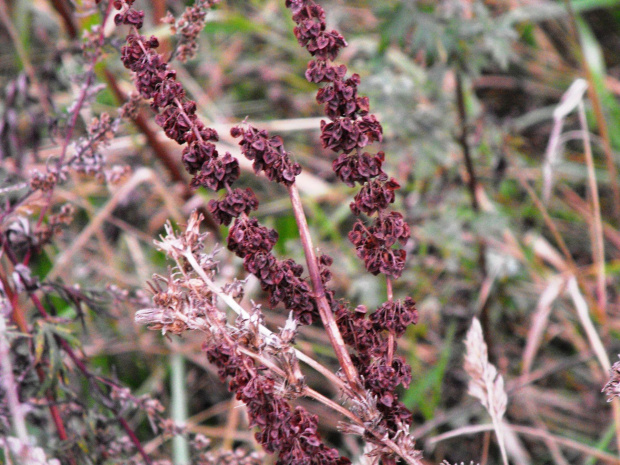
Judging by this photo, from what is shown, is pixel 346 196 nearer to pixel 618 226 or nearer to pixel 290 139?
pixel 290 139

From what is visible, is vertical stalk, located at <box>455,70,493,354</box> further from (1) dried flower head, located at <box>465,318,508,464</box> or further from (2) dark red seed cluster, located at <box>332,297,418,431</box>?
(2) dark red seed cluster, located at <box>332,297,418,431</box>

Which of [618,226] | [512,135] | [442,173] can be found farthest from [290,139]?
[618,226]

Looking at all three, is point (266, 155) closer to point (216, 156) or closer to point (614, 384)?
point (216, 156)

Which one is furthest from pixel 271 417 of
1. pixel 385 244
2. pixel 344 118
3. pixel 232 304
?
pixel 344 118

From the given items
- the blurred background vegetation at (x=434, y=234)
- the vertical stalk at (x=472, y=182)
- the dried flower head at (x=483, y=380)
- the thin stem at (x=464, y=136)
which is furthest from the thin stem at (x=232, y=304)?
the thin stem at (x=464, y=136)

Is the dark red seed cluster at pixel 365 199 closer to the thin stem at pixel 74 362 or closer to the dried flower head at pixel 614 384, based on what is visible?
the dried flower head at pixel 614 384

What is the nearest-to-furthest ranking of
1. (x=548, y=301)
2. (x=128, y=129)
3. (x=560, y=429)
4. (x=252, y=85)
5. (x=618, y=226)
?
1. (x=548, y=301)
2. (x=560, y=429)
3. (x=128, y=129)
4. (x=618, y=226)
5. (x=252, y=85)
